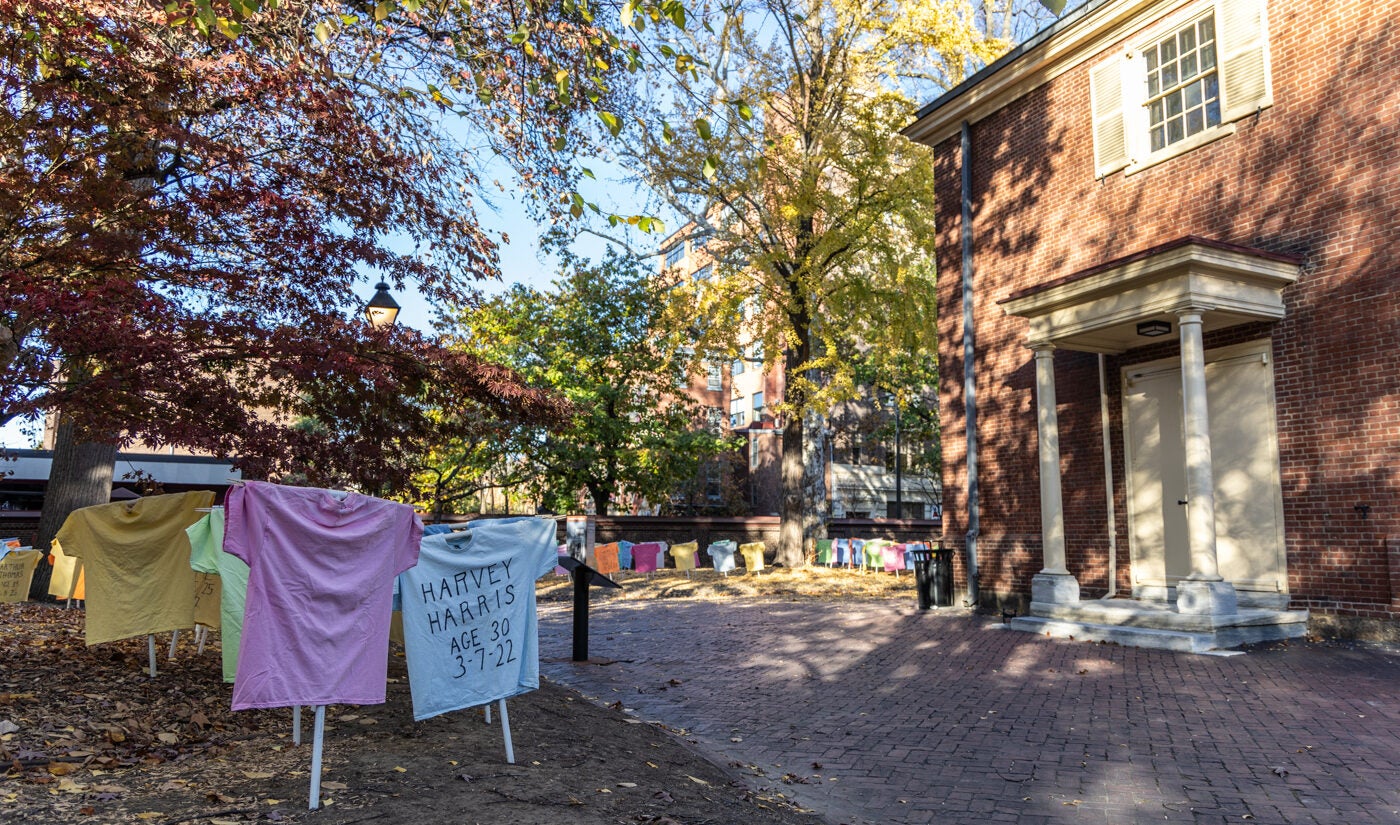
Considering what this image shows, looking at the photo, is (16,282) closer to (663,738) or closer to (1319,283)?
(663,738)

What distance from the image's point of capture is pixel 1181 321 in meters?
10.1

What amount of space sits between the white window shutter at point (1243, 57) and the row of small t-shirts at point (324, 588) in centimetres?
996

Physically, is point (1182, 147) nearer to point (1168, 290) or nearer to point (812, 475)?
point (1168, 290)

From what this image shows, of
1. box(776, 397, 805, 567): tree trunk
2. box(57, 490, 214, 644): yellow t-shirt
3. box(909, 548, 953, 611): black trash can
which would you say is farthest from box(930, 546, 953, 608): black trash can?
box(57, 490, 214, 644): yellow t-shirt

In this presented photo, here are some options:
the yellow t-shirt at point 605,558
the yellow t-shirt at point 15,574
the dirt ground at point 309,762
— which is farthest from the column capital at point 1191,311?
the yellow t-shirt at point 15,574

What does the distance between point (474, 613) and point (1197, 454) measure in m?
8.32

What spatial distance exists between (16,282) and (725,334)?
1703 centimetres

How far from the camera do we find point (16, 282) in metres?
5.32

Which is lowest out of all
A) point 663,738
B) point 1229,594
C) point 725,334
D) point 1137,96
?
point 663,738

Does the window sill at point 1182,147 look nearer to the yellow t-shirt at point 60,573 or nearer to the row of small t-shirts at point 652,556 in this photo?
the row of small t-shirts at point 652,556

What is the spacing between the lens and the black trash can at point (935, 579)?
1407cm

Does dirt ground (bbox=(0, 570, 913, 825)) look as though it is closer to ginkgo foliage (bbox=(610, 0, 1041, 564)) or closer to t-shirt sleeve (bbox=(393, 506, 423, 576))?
t-shirt sleeve (bbox=(393, 506, 423, 576))

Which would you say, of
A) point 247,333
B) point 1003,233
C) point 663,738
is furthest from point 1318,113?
point 247,333

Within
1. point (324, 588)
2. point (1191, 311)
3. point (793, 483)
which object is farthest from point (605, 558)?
point (324, 588)
